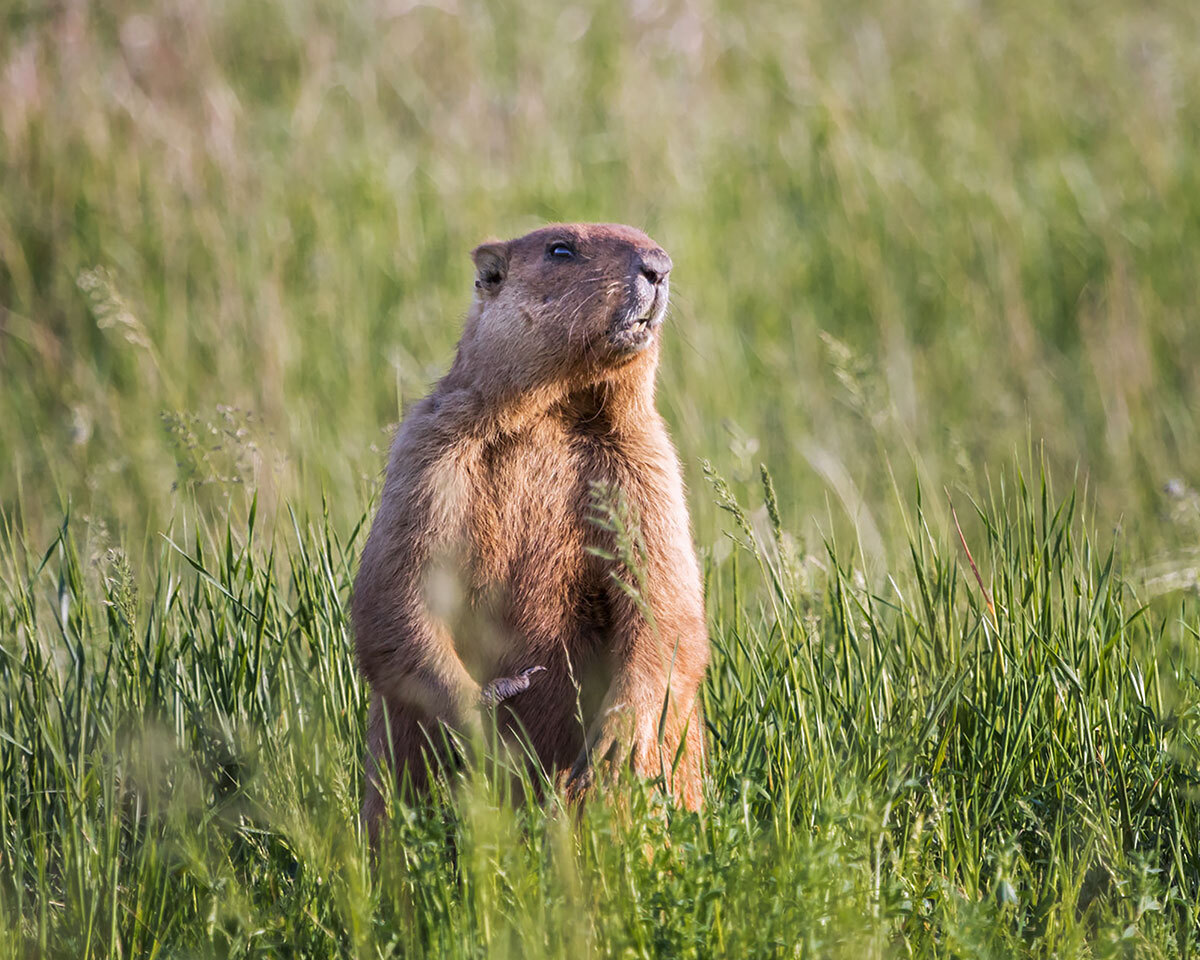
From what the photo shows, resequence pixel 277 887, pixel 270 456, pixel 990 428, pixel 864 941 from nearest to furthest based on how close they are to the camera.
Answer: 1. pixel 864 941
2. pixel 277 887
3. pixel 270 456
4. pixel 990 428

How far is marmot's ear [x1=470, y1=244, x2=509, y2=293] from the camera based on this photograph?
3676 millimetres

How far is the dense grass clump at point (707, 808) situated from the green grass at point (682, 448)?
0.02 m

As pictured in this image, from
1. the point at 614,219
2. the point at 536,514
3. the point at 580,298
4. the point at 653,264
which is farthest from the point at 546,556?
the point at 614,219

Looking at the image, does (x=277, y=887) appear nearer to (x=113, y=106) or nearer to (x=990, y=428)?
(x=990, y=428)

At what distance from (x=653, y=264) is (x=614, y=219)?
4.34 metres

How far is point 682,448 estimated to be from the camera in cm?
640

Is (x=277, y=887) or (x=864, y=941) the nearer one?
(x=864, y=941)

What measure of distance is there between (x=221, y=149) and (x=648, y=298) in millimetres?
4975

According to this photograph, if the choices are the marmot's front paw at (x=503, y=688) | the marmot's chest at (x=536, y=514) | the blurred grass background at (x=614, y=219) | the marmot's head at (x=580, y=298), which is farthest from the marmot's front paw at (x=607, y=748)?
the blurred grass background at (x=614, y=219)

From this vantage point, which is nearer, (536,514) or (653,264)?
(536,514)

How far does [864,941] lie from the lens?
2.43 meters

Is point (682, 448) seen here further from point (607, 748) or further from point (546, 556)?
point (607, 748)

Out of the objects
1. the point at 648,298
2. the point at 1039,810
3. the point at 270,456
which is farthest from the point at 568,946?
the point at 270,456

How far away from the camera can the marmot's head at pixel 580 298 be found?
340cm
